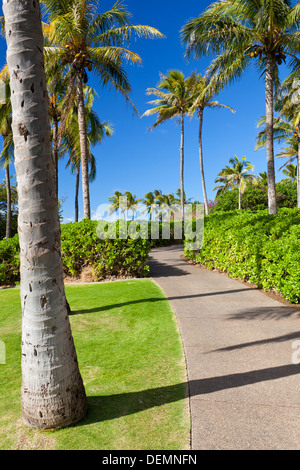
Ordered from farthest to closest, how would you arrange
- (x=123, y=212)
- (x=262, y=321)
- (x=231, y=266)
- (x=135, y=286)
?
(x=123, y=212), (x=231, y=266), (x=135, y=286), (x=262, y=321)

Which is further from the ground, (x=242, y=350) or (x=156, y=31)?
(x=156, y=31)

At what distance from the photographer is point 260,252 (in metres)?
8.84

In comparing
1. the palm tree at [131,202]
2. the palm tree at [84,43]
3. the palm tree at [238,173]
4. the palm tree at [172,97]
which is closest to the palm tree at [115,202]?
the palm tree at [131,202]

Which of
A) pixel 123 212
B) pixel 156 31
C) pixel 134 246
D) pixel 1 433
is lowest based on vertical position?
pixel 1 433

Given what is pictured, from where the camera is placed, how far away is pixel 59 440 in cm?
305

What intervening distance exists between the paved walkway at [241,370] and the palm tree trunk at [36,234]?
1529 mm

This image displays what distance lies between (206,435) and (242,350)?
226 cm

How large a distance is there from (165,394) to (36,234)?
245cm

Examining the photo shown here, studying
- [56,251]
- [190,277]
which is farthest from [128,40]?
[56,251]

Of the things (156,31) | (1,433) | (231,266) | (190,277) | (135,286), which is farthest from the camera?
(156,31)

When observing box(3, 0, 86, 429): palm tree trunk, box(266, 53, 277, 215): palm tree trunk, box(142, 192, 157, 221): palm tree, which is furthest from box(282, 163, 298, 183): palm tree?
box(3, 0, 86, 429): palm tree trunk

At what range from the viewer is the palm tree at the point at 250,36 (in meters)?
13.9

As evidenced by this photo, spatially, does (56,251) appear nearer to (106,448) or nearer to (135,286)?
(106,448)

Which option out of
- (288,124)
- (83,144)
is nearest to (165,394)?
(83,144)
